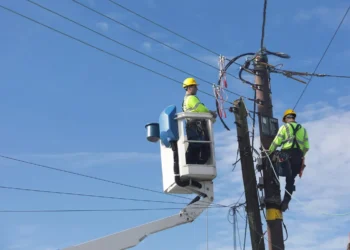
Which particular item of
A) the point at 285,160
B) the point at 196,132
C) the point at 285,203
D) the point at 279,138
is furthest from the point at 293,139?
the point at 196,132

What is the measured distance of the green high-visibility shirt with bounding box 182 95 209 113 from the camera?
35.8 feet

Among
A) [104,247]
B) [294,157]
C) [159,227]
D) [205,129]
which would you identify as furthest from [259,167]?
[104,247]

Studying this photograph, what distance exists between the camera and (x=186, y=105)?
36.0 ft

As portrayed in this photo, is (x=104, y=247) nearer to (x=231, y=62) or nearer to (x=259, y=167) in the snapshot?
(x=259, y=167)

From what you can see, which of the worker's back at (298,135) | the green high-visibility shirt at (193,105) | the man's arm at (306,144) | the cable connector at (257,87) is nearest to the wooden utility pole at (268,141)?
the cable connector at (257,87)

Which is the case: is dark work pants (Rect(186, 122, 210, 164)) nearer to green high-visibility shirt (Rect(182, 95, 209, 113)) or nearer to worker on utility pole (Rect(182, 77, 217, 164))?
worker on utility pole (Rect(182, 77, 217, 164))

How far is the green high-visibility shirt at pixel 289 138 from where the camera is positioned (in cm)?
1161

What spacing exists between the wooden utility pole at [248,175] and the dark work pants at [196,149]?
1439 mm

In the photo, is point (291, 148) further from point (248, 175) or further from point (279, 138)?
point (248, 175)

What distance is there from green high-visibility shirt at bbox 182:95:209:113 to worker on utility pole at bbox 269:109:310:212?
1.53 meters

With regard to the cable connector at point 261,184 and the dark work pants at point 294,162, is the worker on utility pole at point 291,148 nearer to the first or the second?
the dark work pants at point 294,162

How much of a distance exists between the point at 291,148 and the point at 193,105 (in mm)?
1934

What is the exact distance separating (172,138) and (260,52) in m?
3.27

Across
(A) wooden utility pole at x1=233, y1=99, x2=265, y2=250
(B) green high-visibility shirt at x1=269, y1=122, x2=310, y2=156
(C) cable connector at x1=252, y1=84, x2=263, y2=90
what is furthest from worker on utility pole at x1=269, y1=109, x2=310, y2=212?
(C) cable connector at x1=252, y1=84, x2=263, y2=90
